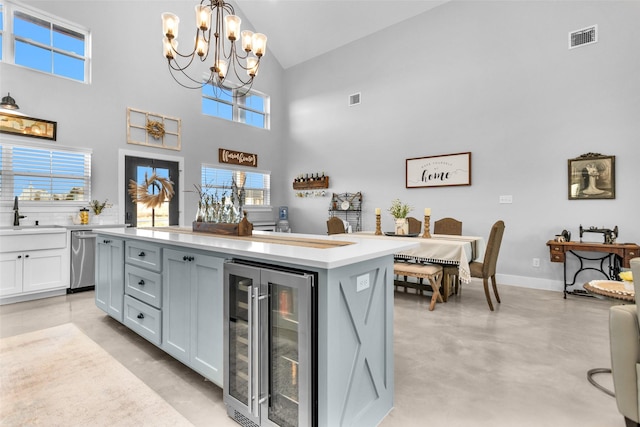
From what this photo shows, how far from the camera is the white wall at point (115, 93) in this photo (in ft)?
15.2

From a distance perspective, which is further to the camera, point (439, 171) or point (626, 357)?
point (439, 171)

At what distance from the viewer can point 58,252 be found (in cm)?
422

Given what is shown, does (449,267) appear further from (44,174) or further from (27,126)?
(27,126)

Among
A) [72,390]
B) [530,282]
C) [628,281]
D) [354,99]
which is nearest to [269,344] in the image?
[72,390]

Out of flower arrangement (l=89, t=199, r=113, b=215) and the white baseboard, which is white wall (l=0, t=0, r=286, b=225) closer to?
flower arrangement (l=89, t=199, r=113, b=215)

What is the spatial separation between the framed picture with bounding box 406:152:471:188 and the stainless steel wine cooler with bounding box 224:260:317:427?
181 inches

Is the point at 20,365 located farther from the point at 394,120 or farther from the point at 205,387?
the point at 394,120

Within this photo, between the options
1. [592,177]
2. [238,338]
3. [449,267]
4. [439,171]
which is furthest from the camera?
[439,171]

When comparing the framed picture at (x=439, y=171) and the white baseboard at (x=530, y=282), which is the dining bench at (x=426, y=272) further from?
Answer: the framed picture at (x=439, y=171)

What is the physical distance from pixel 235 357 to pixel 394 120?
17.7ft

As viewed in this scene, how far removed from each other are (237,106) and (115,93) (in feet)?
8.32

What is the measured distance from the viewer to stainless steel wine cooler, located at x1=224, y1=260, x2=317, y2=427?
1.42m

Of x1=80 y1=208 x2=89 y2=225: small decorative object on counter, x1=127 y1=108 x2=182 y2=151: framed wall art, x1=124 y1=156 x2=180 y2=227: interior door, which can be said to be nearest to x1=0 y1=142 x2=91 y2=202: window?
x1=80 y1=208 x2=89 y2=225: small decorative object on counter

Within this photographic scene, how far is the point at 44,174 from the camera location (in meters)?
4.67
